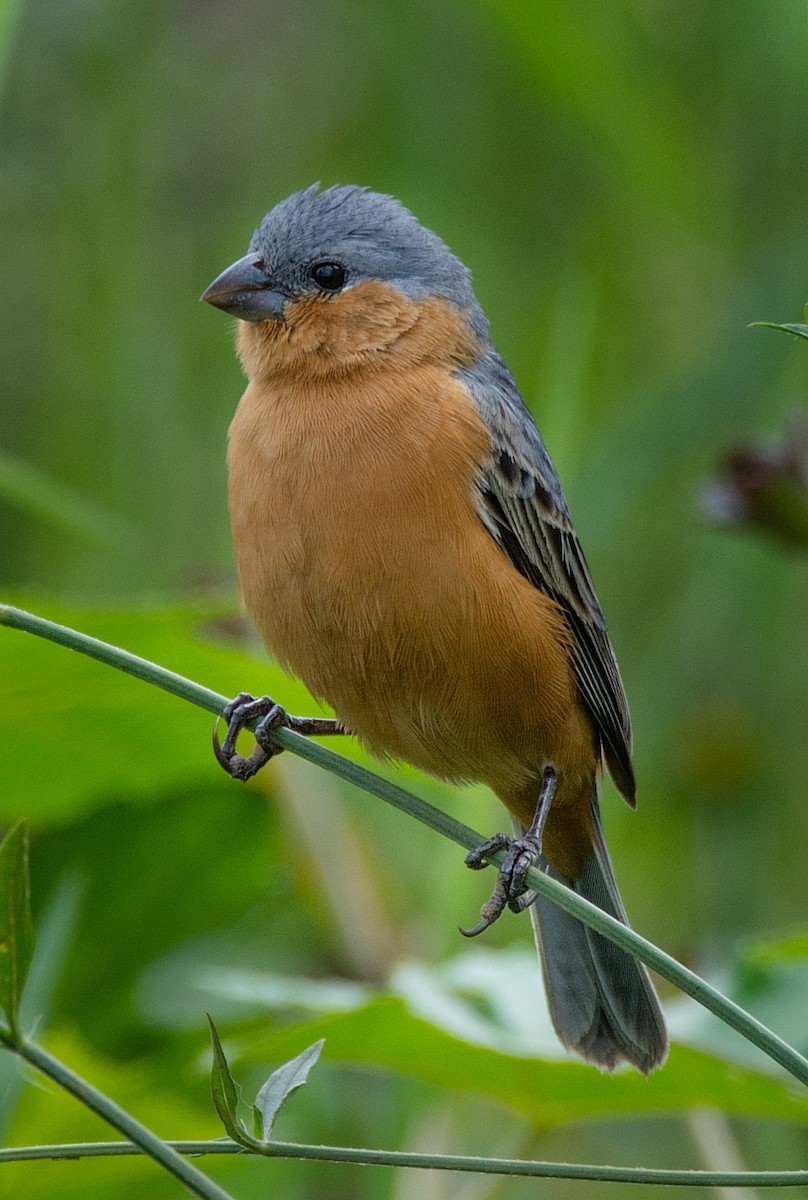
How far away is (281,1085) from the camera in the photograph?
2.13m

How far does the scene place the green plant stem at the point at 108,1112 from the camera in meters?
1.99

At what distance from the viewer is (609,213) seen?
732 centimetres

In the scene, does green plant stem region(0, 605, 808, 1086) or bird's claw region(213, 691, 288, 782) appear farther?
bird's claw region(213, 691, 288, 782)

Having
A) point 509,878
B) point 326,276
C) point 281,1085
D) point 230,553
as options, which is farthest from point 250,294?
point 230,553

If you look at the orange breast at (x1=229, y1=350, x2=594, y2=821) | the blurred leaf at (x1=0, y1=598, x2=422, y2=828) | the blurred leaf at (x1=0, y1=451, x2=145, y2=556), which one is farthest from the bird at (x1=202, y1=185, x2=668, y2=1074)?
the blurred leaf at (x1=0, y1=451, x2=145, y2=556)

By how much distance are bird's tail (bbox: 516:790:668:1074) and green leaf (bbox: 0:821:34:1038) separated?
1.80 m

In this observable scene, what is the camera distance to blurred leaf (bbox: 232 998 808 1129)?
344cm

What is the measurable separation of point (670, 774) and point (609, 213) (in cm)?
263

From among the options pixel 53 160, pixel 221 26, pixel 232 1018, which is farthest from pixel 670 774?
pixel 221 26

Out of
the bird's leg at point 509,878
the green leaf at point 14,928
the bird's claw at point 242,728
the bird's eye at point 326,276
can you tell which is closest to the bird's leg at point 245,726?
the bird's claw at point 242,728

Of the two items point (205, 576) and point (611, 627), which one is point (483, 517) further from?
point (611, 627)

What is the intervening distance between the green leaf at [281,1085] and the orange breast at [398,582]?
57.8 inches

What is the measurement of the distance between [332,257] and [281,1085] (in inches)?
99.9

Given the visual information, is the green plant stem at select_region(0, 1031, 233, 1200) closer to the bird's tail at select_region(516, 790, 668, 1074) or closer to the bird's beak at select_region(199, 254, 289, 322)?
the bird's tail at select_region(516, 790, 668, 1074)
